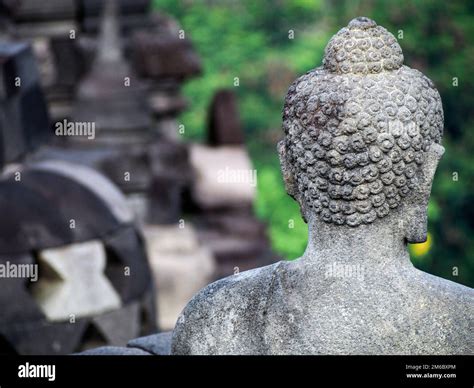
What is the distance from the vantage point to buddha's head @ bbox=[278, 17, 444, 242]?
181 inches

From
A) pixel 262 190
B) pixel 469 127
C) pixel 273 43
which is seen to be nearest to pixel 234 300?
pixel 262 190

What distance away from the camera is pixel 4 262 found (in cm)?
858

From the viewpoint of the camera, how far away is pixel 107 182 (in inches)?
372

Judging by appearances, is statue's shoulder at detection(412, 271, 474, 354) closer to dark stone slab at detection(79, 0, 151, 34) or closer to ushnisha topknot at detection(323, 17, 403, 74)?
ushnisha topknot at detection(323, 17, 403, 74)

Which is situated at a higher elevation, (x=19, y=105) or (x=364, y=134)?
(x=19, y=105)

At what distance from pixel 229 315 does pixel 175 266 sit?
8.17 meters

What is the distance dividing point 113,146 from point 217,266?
4.99 ft

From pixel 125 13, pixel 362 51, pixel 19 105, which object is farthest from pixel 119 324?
pixel 125 13

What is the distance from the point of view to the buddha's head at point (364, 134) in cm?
459

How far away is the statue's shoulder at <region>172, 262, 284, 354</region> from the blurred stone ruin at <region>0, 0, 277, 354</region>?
3777mm

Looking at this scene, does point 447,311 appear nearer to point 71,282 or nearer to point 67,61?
point 71,282

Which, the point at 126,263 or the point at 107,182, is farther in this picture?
the point at 107,182

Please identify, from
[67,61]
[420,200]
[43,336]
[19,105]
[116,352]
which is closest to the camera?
[420,200]
